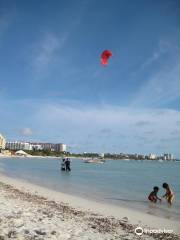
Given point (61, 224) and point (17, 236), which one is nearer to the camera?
point (17, 236)

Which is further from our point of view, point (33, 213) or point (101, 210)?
point (101, 210)

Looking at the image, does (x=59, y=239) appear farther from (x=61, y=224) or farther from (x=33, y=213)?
(x=33, y=213)

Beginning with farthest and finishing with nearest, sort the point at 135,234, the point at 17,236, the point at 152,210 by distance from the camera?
the point at 152,210, the point at 135,234, the point at 17,236

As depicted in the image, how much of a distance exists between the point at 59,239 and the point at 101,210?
635 centimetres

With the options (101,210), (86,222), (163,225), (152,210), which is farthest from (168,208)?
(86,222)

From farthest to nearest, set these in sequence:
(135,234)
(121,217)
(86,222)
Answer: (121,217)
(86,222)
(135,234)

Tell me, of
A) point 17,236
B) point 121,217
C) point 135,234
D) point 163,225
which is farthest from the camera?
point 121,217

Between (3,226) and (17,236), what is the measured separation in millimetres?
893

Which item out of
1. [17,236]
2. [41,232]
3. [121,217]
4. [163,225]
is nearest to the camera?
[17,236]

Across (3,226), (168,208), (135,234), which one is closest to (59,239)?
(3,226)

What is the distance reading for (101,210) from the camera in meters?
13.5

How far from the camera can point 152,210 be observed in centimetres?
1485

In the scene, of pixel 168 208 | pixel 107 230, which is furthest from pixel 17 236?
pixel 168 208

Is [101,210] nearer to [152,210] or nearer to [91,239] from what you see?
[152,210]
